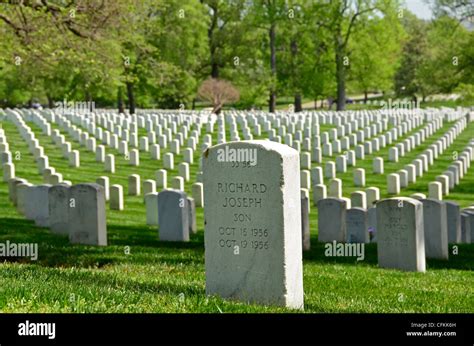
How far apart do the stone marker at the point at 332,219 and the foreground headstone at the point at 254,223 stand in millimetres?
7334

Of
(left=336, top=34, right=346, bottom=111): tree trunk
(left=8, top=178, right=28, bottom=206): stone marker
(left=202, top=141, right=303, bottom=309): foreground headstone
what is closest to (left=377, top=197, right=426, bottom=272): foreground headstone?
(left=202, top=141, right=303, bottom=309): foreground headstone

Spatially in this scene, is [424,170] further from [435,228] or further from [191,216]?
[435,228]

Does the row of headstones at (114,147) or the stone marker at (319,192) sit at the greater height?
the row of headstones at (114,147)

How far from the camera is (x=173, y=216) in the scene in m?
15.2

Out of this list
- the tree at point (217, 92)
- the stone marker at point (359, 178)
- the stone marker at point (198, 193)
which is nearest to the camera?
the stone marker at point (198, 193)

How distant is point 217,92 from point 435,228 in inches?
1775

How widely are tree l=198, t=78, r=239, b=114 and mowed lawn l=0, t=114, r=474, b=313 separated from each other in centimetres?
3864

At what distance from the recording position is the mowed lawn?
24.1ft

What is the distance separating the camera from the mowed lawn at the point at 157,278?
7332 mm

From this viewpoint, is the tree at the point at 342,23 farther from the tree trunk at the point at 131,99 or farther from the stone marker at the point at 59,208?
the stone marker at the point at 59,208

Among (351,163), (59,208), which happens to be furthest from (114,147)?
(59,208)

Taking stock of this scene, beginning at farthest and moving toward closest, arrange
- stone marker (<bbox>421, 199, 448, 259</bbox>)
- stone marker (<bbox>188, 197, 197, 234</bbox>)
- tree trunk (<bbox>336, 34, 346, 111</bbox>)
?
tree trunk (<bbox>336, 34, 346, 111</bbox>) → stone marker (<bbox>188, 197, 197, 234</bbox>) → stone marker (<bbox>421, 199, 448, 259</bbox>)

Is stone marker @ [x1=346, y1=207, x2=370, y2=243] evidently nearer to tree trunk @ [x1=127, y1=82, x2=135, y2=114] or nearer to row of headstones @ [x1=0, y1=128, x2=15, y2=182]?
row of headstones @ [x1=0, y1=128, x2=15, y2=182]

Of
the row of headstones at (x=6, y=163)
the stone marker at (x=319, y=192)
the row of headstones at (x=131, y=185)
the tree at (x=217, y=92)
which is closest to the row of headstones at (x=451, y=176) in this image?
the stone marker at (x=319, y=192)
